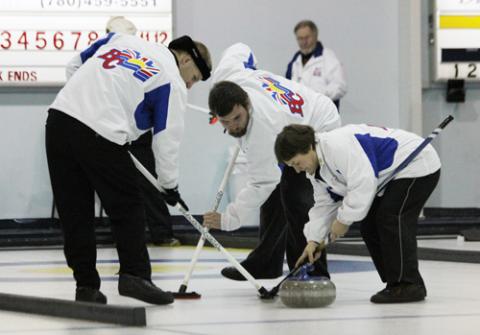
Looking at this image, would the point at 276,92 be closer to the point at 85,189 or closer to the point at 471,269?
the point at 85,189

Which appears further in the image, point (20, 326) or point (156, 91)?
point (156, 91)

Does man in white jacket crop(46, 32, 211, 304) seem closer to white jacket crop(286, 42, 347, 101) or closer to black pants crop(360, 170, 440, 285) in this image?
black pants crop(360, 170, 440, 285)

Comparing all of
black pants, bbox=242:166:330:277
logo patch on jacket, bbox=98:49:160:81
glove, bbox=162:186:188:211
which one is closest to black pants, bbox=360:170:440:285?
black pants, bbox=242:166:330:277

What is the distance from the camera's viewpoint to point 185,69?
15.0 feet

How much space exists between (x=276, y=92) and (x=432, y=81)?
5.20m

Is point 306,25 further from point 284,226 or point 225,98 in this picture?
point 225,98

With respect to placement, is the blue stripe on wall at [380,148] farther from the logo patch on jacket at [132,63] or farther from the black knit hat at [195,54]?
the logo patch on jacket at [132,63]

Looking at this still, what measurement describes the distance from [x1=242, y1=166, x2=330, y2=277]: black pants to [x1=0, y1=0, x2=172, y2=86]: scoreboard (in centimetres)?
401

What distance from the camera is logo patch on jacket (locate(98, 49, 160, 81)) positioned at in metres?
4.27

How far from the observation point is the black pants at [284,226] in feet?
16.2

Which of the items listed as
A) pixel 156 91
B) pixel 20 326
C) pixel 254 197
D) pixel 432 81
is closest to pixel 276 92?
pixel 254 197

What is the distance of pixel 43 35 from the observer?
894 cm

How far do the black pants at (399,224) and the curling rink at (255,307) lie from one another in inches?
6.1

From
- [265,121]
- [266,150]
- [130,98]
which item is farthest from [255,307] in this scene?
[130,98]
